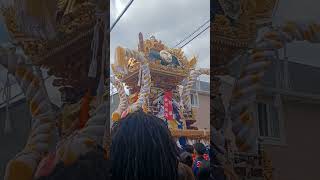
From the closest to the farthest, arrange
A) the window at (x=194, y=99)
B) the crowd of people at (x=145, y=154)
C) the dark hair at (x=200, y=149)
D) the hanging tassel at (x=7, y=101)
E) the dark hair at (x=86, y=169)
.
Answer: the dark hair at (x=86, y=169), the hanging tassel at (x=7, y=101), the crowd of people at (x=145, y=154), the dark hair at (x=200, y=149), the window at (x=194, y=99)

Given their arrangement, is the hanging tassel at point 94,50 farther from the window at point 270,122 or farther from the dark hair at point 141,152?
the window at point 270,122

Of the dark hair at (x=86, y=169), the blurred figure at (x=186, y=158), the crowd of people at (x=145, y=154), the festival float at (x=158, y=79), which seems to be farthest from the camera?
the festival float at (x=158, y=79)

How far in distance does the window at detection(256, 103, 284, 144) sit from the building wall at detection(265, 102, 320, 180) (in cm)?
3

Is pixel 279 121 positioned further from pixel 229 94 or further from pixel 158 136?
pixel 158 136

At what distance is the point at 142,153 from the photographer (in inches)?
86.6

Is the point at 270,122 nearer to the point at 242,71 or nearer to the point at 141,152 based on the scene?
the point at 242,71

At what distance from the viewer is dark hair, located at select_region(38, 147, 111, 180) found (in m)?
1.81

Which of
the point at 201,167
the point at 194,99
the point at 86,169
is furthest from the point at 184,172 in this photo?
the point at 194,99

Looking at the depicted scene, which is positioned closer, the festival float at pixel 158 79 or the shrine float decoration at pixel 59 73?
the shrine float decoration at pixel 59 73

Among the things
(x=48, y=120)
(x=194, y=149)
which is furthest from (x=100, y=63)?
(x=194, y=149)

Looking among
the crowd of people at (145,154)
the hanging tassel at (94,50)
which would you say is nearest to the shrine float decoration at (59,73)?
the hanging tassel at (94,50)

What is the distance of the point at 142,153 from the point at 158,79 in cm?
222

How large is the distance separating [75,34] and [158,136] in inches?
27.2

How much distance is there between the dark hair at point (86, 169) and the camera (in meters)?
1.81
